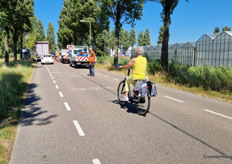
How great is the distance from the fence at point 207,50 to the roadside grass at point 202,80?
22.3 ft

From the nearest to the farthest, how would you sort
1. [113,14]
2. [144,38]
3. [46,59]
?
[113,14]
[46,59]
[144,38]

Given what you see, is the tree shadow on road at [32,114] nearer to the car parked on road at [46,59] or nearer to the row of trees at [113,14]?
the row of trees at [113,14]

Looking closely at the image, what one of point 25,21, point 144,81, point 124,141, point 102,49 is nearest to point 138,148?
point 124,141

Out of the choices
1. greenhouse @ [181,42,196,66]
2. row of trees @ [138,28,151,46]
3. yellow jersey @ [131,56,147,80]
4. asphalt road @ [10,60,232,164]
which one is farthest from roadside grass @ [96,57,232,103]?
row of trees @ [138,28,151,46]

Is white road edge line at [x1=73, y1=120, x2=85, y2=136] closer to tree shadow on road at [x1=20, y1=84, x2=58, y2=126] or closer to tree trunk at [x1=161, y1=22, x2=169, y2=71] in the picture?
tree shadow on road at [x1=20, y1=84, x2=58, y2=126]

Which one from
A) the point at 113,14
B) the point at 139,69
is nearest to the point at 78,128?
the point at 139,69

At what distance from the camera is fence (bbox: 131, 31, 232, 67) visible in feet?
74.9

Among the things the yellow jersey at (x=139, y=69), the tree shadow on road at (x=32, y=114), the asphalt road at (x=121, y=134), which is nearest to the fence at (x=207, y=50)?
the asphalt road at (x=121, y=134)

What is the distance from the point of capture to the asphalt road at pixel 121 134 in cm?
370

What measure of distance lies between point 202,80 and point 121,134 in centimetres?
810

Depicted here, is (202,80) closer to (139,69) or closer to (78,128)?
(139,69)

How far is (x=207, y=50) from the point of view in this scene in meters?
25.7

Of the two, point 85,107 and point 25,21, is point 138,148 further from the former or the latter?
point 25,21

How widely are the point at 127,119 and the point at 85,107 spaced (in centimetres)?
193
